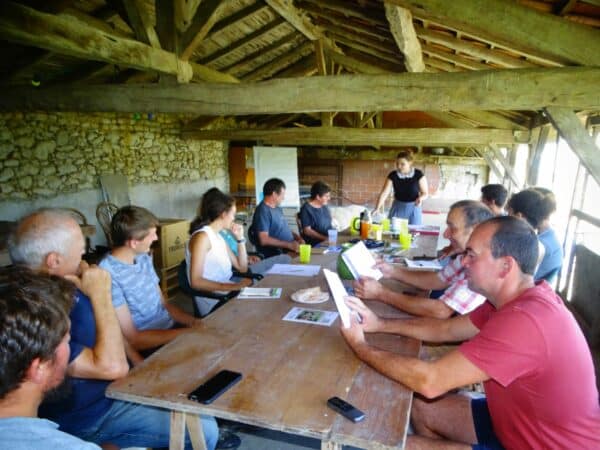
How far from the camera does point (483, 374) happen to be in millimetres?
1232

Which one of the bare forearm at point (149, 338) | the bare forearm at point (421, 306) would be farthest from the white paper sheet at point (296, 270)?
the bare forearm at point (149, 338)

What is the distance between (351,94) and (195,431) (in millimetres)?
2505

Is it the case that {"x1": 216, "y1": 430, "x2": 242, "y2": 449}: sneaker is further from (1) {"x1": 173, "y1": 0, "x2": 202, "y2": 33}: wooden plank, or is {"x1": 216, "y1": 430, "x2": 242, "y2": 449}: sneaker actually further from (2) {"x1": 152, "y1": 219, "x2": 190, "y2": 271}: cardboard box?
(2) {"x1": 152, "y1": 219, "x2": 190, "y2": 271}: cardboard box

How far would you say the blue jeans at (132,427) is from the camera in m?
1.59

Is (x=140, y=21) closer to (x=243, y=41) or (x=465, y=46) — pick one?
(x=243, y=41)

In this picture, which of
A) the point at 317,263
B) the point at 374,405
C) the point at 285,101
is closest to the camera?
the point at 374,405

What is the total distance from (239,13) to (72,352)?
4197 millimetres

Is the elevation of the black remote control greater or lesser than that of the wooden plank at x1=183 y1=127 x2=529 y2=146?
lesser

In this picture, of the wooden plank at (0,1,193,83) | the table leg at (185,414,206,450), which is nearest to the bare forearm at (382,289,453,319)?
the table leg at (185,414,206,450)

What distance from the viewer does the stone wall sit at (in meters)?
4.58

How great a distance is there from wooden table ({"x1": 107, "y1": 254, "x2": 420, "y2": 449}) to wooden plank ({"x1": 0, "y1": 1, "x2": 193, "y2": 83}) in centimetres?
194

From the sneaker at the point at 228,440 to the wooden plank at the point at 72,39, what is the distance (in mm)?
2561

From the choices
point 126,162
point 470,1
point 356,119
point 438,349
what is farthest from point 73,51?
point 356,119

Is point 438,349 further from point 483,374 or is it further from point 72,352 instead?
point 72,352
